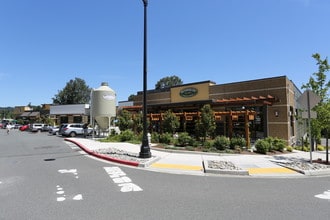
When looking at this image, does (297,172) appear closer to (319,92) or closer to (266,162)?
(266,162)

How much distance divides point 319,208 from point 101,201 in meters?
5.08

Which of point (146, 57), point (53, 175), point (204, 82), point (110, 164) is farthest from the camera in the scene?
point (204, 82)

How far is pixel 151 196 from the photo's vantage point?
18.2ft

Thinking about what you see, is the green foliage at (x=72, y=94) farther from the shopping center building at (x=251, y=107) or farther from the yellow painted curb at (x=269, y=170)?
the yellow painted curb at (x=269, y=170)

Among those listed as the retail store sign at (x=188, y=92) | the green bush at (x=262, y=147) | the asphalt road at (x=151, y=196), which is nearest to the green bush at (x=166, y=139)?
the green bush at (x=262, y=147)

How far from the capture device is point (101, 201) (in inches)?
203

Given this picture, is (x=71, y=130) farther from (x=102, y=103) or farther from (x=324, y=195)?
(x=324, y=195)

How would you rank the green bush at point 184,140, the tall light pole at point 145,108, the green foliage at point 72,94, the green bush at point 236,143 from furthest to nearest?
the green foliage at point 72,94 < the green bush at point 184,140 < the green bush at point 236,143 < the tall light pole at point 145,108

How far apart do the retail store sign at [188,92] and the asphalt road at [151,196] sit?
62.7 ft

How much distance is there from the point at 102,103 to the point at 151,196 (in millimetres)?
18244

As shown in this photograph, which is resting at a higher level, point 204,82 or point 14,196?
point 204,82

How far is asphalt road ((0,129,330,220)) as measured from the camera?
4.51 meters

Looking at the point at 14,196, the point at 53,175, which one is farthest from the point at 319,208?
the point at 53,175

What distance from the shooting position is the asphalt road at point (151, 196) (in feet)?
14.8
